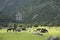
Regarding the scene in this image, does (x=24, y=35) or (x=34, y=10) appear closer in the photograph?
(x=24, y=35)

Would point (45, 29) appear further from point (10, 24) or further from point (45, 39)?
point (10, 24)

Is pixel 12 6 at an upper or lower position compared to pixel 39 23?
upper

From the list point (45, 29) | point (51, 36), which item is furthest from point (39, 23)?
point (51, 36)

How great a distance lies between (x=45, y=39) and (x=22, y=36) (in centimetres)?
103

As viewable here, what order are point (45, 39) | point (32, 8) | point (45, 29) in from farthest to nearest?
point (32, 8)
point (45, 29)
point (45, 39)

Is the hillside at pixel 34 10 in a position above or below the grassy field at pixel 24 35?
Answer: above

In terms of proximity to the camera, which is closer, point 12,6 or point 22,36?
point 22,36

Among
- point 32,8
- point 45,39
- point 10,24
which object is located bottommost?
point 45,39

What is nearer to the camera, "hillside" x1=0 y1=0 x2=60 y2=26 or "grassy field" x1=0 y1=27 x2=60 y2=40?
"grassy field" x1=0 y1=27 x2=60 y2=40

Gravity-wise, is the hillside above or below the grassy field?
above

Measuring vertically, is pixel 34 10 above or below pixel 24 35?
above

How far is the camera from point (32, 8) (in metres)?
8.52

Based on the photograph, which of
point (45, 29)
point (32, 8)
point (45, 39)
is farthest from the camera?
point (32, 8)

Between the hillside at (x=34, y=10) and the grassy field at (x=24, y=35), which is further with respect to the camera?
the hillside at (x=34, y=10)
